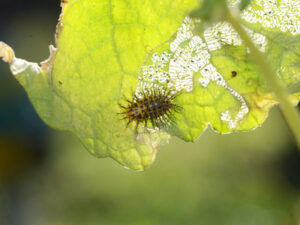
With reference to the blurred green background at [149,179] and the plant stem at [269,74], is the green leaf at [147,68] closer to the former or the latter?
the plant stem at [269,74]

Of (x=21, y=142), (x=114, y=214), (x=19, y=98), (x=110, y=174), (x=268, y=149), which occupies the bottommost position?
(x=268, y=149)

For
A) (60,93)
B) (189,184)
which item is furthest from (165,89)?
(189,184)

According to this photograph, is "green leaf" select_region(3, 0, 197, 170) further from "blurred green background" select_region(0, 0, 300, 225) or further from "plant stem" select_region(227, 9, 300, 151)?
"blurred green background" select_region(0, 0, 300, 225)

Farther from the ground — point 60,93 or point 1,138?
point 60,93

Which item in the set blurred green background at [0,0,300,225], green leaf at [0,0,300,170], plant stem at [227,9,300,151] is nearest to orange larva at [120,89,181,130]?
green leaf at [0,0,300,170]

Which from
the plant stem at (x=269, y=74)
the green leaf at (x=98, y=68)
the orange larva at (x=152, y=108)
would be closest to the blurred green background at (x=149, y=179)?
the orange larva at (x=152, y=108)

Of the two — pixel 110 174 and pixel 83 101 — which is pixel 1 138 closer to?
pixel 110 174
